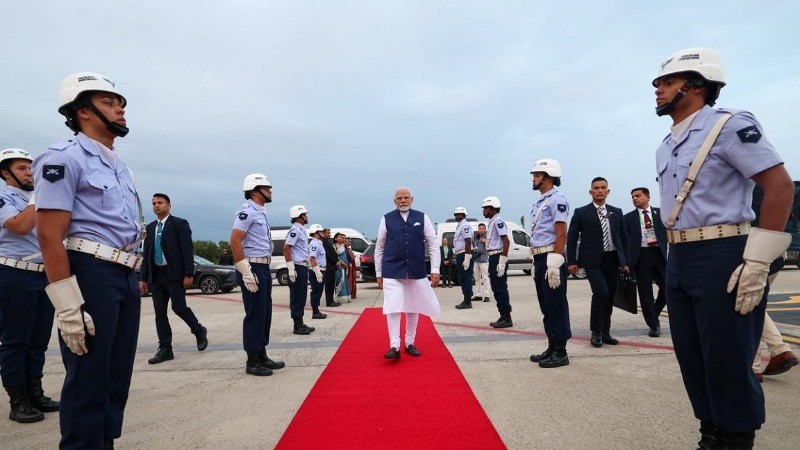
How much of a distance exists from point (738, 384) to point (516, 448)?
114 cm

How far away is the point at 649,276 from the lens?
5.90m

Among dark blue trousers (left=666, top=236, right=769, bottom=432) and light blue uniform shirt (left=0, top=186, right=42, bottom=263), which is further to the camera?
light blue uniform shirt (left=0, top=186, right=42, bottom=263)

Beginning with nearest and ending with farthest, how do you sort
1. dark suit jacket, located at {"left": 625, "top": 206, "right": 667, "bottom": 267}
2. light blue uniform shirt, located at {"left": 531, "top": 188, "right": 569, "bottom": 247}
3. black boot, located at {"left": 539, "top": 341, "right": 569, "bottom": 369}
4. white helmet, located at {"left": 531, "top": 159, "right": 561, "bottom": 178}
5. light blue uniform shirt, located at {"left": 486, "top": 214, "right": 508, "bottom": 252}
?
black boot, located at {"left": 539, "top": 341, "right": 569, "bottom": 369}, light blue uniform shirt, located at {"left": 531, "top": 188, "right": 569, "bottom": 247}, white helmet, located at {"left": 531, "top": 159, "right": 561, "bottom": 178}, dark suit jacket, located at {"left": 625, "top": 206, "right": 667, "bottom": 267}, light blue uniform shirt, located at {"left": 486, "top": 214, "right": 508, "bottom": 252}

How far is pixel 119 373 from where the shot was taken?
2332 millimetres

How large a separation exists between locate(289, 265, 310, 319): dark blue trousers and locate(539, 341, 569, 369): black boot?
12.8 feet

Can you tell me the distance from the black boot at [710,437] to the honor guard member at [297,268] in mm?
5443

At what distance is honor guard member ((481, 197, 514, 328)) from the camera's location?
6.88m

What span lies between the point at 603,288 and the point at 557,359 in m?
1.37

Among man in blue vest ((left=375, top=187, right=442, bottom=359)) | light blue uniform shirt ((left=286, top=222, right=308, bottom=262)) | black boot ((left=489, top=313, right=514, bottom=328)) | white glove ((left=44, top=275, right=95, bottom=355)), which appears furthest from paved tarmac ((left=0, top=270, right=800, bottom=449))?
light blue uniform shirt ((left=286, top=222, right=308, bottom=262))

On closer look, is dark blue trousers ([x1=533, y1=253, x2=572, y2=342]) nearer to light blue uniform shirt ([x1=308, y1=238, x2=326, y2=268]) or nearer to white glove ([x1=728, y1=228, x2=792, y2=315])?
white glove ([x1=728, y1=228, x2=792, y2=315])

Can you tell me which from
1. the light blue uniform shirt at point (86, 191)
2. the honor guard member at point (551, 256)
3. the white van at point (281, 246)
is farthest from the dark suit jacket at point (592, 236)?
the white van at point (281, 246)

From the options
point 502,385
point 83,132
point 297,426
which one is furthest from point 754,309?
point 83,132

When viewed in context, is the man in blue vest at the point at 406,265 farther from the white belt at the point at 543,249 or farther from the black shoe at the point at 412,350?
the white belt at the point at 543,249

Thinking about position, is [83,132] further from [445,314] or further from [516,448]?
[445,314]
